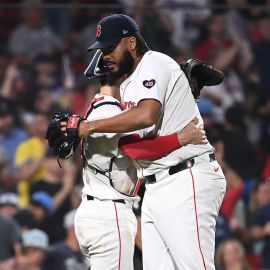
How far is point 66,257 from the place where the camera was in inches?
306

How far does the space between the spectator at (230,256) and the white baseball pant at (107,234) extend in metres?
2.70

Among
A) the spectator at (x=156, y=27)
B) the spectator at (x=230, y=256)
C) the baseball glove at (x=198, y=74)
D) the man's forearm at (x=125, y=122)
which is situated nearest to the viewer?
the man's forearm at (x=125, y=122)

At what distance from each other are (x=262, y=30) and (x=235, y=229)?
6.68 feet

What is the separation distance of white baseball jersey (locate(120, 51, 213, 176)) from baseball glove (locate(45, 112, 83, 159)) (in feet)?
1.17

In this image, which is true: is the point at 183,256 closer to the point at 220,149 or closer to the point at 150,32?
the point at 220,149

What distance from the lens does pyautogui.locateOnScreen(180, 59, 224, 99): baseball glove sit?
525 centimetres

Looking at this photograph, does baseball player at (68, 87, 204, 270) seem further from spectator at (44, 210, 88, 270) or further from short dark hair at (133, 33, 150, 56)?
spectator at (44, 210, 88, 270)

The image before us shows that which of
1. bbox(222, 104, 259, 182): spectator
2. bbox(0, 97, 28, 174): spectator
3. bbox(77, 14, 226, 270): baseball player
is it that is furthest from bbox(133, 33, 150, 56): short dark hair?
bbox(0, 97, 28, 174): spectator

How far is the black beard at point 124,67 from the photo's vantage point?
5.05 metres

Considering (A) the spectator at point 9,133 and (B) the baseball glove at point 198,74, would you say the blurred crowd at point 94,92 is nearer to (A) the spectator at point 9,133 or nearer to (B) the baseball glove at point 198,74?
(A) the spectator at point 9,133

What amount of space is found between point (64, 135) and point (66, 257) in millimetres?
3056

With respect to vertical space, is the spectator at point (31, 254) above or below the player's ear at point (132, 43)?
below

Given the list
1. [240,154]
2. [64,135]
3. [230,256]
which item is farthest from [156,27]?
[64,135]

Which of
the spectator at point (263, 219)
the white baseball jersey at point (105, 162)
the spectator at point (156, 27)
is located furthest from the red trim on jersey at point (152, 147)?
the spectator at point (156, 27)
